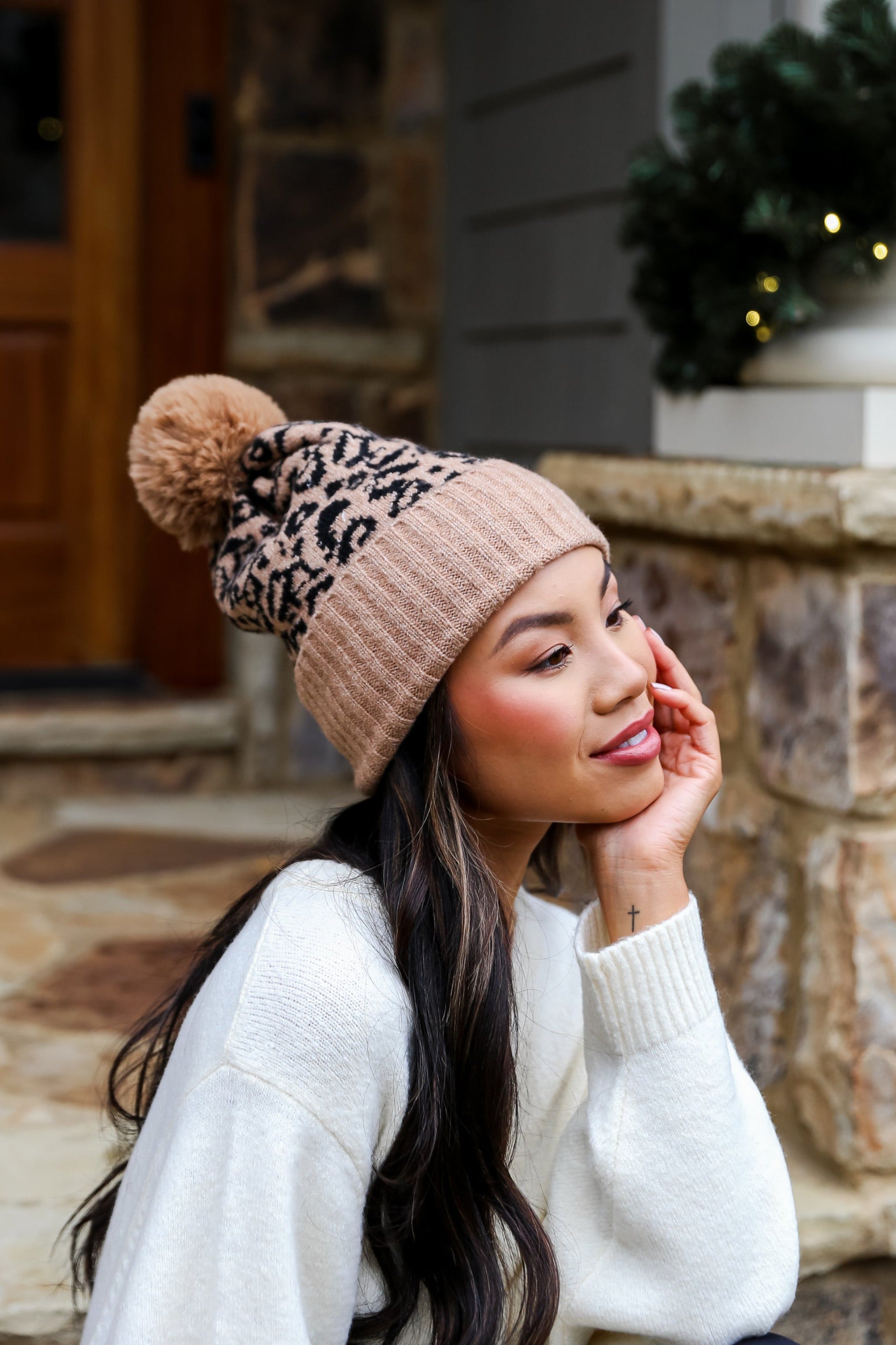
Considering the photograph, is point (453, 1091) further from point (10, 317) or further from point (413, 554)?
point (10, 317)

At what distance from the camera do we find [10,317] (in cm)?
356

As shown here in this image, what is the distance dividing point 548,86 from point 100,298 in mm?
1234

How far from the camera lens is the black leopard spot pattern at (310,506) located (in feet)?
4.11

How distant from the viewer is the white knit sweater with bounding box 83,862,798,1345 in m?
1.10

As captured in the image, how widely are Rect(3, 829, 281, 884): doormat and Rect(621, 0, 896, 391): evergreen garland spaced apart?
1.35 metres

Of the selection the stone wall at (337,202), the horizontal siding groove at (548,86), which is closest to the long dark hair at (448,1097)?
the horizontal siding groove at (548,86)

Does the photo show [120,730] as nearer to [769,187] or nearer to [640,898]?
[769,187]

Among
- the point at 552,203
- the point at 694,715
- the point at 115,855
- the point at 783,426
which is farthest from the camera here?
the point at 552,203

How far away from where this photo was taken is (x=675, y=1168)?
125 centimetres

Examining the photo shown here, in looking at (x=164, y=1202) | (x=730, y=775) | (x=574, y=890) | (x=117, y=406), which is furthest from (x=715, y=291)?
(x=117, y=406)

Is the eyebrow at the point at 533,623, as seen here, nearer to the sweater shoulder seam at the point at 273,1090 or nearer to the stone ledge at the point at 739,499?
the sweater shoulder seam at the point at 273,1090

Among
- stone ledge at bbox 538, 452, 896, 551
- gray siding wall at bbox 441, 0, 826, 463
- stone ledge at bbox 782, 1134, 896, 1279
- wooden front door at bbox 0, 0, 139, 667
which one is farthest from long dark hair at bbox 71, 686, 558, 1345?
wooden front door at bbox 0, 0, 139, 667

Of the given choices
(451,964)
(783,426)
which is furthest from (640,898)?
(783,426)

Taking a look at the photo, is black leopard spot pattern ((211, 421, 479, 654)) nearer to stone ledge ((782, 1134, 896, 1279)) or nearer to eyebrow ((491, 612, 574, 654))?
eyebrow ((491, 612, 574, 654))
